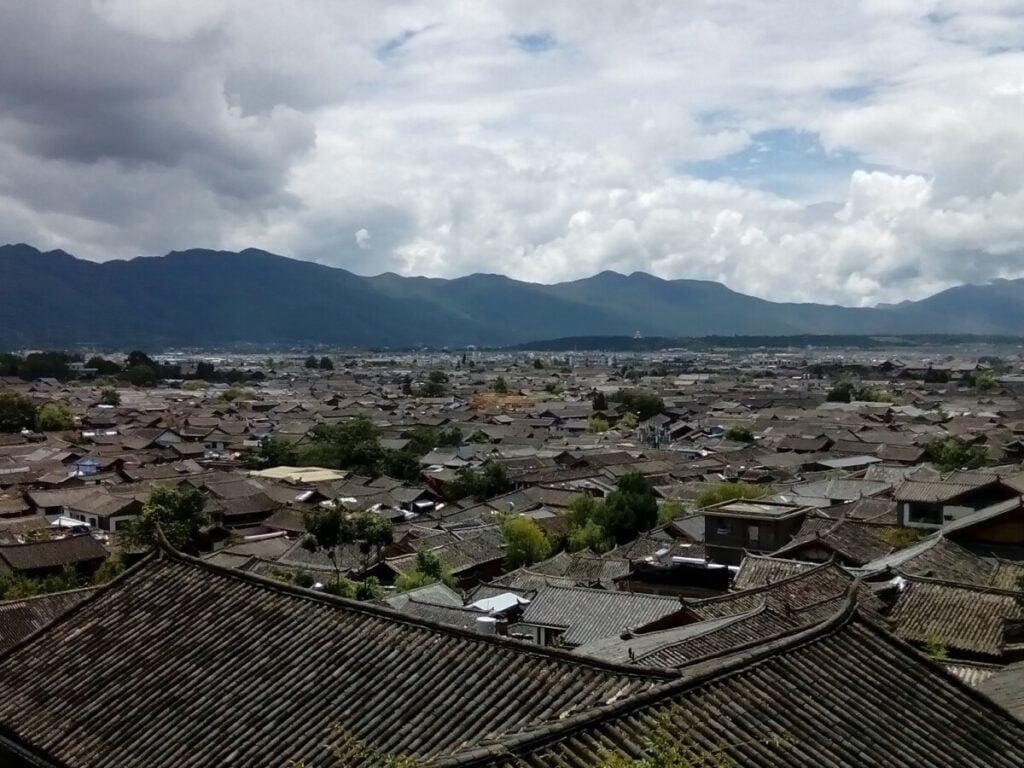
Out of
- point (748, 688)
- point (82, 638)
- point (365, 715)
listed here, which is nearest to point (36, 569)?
point (82, 638)

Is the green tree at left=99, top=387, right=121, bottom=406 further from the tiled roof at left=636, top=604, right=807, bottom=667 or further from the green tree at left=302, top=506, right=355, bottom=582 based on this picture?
the tiled roof at left=636, top=604, right=807, bottom=667

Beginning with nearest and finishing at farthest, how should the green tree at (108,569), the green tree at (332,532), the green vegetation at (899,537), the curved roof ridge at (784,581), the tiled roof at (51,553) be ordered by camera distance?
the curved roof ridge at (784,581)
the green vegetation at (899,537)
the green tree at (332,532)
the tiled roof at (51,553)
the green tree at (108,569)

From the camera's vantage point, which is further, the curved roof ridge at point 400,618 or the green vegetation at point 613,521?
the green vegetation at point 613,521

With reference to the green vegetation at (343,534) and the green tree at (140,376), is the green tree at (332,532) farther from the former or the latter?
the green tree at (140,376)

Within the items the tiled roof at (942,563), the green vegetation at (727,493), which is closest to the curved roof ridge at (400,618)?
the tiled roof at (942,563)

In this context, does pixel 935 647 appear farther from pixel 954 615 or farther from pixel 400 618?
pixel 400 618

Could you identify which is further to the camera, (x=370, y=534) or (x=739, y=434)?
(x=739, y=434)

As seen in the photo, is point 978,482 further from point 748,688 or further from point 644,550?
point 748,688

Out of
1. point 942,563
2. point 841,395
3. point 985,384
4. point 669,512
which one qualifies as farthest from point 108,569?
point 985,384
